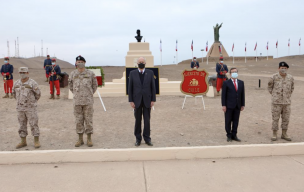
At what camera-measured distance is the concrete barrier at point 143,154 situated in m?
4.29

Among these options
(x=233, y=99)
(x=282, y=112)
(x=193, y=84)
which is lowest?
(x=282, y=112)

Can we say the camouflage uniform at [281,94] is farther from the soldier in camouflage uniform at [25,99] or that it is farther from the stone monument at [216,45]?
the stone monument at [216,45]

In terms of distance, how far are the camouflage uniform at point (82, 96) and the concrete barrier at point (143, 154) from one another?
0.97 metres

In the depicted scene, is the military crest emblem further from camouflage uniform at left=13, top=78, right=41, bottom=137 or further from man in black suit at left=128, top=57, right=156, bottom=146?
camouflage uniform at left=13, top=78, right=41, bottom=137

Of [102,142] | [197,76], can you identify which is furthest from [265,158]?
[197,76]

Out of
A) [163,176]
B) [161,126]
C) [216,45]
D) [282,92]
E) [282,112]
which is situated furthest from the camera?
[216,45]

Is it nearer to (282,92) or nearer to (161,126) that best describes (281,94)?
(282,92)

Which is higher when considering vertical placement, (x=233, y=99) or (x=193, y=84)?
(x=193, y=84)

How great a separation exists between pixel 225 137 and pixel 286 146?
1528 mm

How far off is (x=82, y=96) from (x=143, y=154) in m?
1.72

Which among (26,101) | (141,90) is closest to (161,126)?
(141,90)

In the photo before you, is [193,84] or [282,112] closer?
[282,112]

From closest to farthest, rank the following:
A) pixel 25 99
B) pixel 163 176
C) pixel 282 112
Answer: pixel 163 176
pixel 25 99
pixel 282 112

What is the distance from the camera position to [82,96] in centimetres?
514
